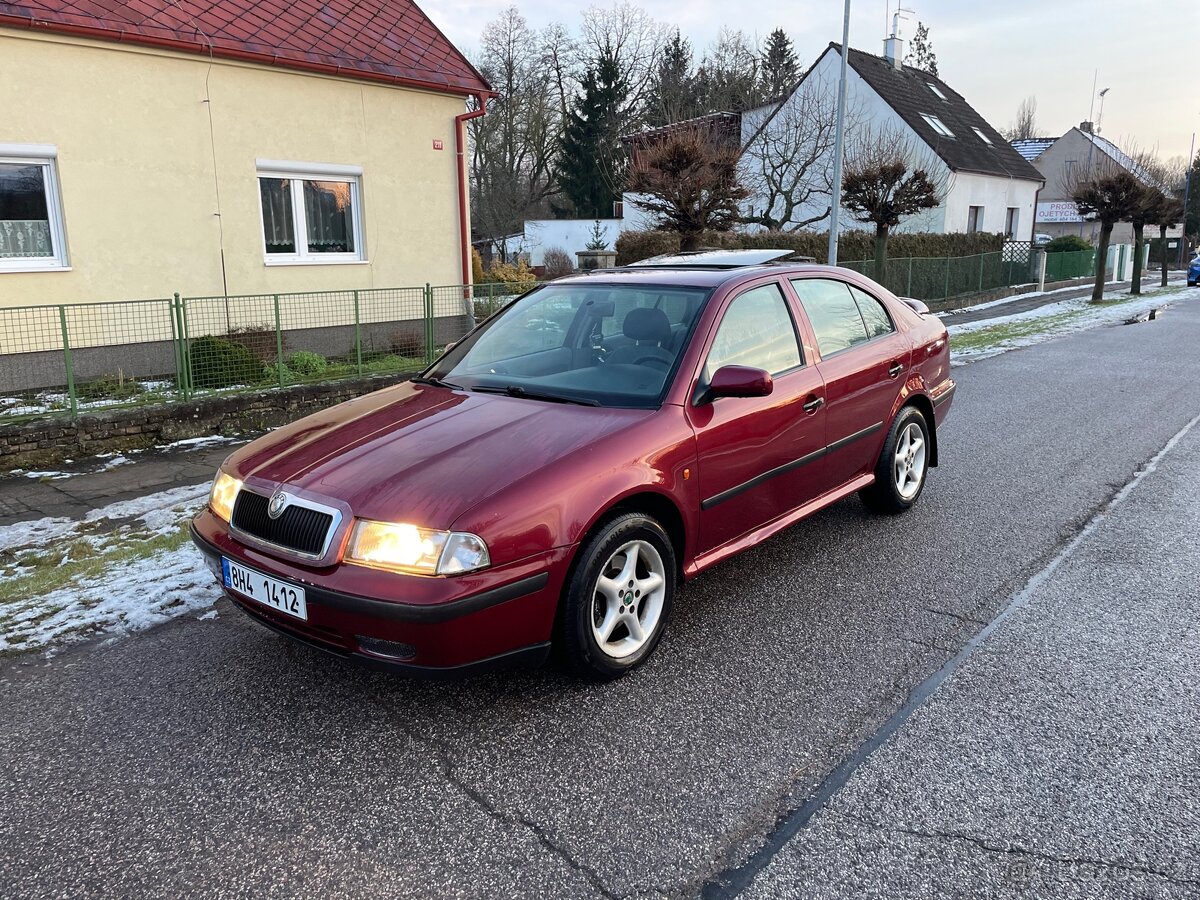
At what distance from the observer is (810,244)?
2156 cm

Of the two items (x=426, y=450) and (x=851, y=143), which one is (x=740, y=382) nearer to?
(x=426, y=450)

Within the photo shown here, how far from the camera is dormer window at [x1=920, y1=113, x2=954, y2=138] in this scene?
31.1 metres

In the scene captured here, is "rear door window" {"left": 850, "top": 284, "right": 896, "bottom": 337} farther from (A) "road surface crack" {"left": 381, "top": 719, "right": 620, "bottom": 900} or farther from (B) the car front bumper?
(A) "road surface crack" {"left": 381, "top": 719, "right": 620, "bottom": 900}

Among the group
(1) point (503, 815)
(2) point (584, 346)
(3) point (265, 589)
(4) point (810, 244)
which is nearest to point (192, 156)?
(2) point (584, 346)

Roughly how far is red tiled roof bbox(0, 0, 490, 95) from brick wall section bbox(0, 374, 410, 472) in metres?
4.48

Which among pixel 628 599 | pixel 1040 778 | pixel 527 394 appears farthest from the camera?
pixel 527 394

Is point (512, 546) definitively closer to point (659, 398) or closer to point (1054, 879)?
point (659, 398)

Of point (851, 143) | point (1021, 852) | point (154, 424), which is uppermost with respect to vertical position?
point (851, 143)

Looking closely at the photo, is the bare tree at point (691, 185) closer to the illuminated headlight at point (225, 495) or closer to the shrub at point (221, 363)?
the shrub at point (221, 363)

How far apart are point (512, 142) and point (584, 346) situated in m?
42.5

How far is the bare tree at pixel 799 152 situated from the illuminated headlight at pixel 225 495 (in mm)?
25209

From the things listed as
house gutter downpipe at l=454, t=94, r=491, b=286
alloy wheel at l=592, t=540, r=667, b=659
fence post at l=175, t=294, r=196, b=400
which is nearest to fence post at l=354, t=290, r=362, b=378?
fence post at l=175, t=294, r=196, b=400

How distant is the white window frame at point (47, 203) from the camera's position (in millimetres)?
9133

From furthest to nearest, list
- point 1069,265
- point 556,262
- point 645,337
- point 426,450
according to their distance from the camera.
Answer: point 556,262, point 1069,265, point 645,337, point 426,450
